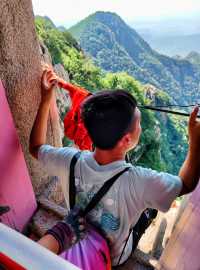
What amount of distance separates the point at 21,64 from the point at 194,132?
90cm

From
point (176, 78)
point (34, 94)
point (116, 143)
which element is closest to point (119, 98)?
point (116, 143)

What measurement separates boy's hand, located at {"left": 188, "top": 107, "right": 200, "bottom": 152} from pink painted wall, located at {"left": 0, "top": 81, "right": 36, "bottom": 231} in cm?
78

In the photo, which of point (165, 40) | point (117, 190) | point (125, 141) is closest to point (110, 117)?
point (125, 141)

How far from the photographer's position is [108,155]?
1.19 m

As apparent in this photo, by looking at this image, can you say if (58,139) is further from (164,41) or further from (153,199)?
(164,41)

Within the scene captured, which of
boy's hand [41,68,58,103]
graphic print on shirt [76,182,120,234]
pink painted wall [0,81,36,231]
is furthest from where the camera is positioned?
boy's hand [41,68,58,103]

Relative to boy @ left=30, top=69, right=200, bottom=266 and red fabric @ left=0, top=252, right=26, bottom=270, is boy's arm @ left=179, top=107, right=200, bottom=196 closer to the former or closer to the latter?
boy @ left=30, top=69, right=200, bottom=266

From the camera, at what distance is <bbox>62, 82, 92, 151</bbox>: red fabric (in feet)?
5.41

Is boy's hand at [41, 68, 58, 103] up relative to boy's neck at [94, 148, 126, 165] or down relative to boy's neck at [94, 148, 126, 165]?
up

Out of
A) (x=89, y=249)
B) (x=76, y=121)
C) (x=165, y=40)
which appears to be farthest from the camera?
(x=165, y=40)

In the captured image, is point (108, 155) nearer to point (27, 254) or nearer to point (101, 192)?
point (101, 192)

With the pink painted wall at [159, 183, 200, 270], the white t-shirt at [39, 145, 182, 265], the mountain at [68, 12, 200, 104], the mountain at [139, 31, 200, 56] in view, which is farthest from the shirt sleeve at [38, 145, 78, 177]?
the mountain at [139, 31, 200, 56]

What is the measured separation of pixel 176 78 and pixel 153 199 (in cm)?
5850

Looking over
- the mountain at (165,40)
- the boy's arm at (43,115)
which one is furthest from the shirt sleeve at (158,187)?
the mountain at (165,40)
